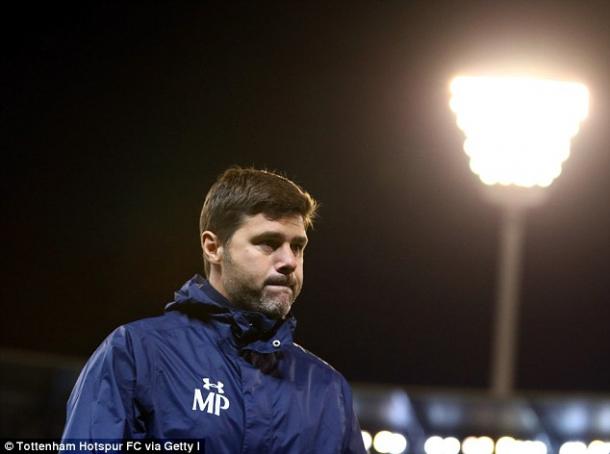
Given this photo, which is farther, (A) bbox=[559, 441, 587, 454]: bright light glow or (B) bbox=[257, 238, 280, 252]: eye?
(A) bbox=[559, 441, 587, 454]: bright light glow

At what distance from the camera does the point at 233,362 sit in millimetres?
3332

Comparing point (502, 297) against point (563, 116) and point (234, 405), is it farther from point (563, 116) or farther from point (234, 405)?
point (234, 405)

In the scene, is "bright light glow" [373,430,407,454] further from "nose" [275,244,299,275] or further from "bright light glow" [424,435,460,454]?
"nose" [275,244,299,275]

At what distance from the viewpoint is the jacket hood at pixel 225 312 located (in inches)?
132

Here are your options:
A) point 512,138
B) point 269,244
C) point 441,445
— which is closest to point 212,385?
point 269,244

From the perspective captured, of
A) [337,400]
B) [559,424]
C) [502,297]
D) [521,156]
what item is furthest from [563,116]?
[337,400]

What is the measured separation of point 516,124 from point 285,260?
11131 millimetres

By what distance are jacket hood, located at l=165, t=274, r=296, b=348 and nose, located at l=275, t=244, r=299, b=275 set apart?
14cm

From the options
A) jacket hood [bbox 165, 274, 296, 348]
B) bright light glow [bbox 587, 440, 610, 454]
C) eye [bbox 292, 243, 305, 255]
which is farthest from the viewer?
bright light glow [bbox 587, 440, 610, 454]

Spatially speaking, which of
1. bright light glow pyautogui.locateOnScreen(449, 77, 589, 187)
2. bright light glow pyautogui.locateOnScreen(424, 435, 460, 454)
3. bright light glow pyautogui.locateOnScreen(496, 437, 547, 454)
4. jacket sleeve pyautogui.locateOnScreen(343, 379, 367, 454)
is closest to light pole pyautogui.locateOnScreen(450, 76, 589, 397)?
bright light glow pyautogui.locateOnScreen(449, 77, 589, 187)

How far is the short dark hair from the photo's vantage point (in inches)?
135

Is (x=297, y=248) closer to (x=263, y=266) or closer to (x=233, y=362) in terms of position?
(x=263, y=266)

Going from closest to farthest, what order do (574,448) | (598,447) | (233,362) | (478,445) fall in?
1. (233,362)
2. (598,447)
3. (574,448)
4. (478,445)

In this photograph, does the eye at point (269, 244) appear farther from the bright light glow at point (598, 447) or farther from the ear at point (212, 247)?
the bright light glow at point (598, 447)
